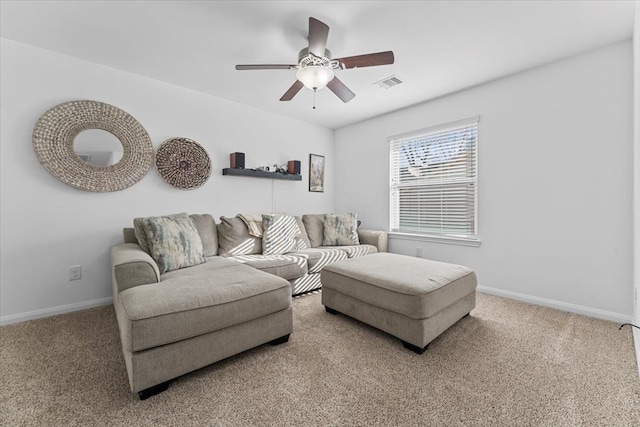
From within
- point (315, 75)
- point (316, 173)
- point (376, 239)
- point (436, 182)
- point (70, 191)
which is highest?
point (315, 75)

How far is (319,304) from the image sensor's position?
8.57 ft

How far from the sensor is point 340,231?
12.0 ft

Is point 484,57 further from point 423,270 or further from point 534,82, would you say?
point 423,270

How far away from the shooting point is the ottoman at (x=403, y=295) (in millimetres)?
1719

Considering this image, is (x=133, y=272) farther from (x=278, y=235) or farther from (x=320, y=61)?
Answer: (x=320, y=61)

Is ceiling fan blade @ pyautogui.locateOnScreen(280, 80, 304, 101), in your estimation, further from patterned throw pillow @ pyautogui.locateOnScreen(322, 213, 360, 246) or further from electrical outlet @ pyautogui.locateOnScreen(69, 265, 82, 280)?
electrical outlet @ pyautogui.locateOnScreen(69, 265, 82, 280)

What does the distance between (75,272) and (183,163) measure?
1439mm

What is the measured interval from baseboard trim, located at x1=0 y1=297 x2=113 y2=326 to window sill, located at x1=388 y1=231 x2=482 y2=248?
3.43 meters

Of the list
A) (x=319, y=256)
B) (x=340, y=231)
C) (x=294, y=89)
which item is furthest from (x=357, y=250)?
(x=294, y=89)

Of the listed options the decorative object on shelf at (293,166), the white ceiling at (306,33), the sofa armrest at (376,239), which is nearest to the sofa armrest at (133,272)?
the white ceiling at (306,33)

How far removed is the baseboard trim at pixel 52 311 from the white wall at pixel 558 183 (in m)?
3.75

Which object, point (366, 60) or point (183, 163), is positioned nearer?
point (366, 60)

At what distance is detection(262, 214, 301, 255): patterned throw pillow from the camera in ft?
9.78

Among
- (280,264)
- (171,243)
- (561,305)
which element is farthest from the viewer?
(280,264)
